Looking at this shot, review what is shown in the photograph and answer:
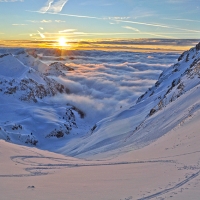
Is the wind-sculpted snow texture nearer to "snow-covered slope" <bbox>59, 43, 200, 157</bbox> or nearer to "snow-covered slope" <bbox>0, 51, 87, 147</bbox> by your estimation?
"snow-covered slope" <bbox>0, 51, 87, 147</bbox>

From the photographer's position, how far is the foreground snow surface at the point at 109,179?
8273mm

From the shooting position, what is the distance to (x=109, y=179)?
10.1 m

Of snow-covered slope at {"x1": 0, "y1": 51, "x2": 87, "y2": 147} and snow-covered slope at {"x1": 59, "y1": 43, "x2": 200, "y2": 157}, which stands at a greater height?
snow-covered slope at {"x1": 0, "y1": 51, "x2": 87, "y2": 147}

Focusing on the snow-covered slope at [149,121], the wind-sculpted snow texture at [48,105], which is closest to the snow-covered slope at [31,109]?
the wind-sculpted snow texture at [48,105]

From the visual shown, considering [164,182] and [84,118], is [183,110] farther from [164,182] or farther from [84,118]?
[84,118]

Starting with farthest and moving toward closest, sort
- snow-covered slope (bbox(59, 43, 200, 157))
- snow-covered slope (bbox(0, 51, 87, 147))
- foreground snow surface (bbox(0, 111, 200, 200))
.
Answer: snow-covered slope (bbox(0, 51, 87, 147)) → snow-covered slope (bbox(59, 43, 200, 157)) → foreground snow surface (bbox(0, 111, 200, 200))

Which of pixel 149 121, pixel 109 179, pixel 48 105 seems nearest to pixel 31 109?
pixel 48 105

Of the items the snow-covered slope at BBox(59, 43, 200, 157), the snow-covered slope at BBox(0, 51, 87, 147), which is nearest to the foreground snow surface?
the snow-covered slope at BBox(59, 43, 200, 157)

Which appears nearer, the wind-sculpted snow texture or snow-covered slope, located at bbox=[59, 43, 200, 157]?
snow-covered slope, located at bbox=[59, 43, 200, 157]

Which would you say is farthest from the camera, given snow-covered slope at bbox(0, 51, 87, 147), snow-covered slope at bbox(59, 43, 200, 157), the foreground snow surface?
snow-covered slope at bbox(0, 51, 87, 147)

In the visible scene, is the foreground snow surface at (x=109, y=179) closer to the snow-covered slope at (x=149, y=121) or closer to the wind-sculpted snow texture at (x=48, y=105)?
the snow-covered slope at (x=149, y=121)

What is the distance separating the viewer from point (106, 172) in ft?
37.2

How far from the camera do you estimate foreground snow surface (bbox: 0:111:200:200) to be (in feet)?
27.1

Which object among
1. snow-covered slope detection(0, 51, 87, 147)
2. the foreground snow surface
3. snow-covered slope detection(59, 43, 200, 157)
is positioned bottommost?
the foreground snow surface
